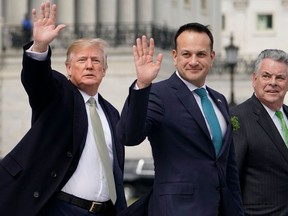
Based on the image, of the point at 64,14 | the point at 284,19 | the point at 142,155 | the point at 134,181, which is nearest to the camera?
the point at 134,181

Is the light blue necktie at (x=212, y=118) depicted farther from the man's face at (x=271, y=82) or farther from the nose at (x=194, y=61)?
the man's face at (x=271, y=82)

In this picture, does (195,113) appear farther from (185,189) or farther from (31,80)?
(31,80)

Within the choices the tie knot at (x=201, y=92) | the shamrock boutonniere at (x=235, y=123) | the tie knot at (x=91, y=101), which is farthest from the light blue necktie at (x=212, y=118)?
the shamrock boutonniere at (x=235, y=123)

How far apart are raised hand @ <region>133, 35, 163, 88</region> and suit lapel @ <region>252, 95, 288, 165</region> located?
225 cm

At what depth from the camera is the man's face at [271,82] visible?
32.5 ft

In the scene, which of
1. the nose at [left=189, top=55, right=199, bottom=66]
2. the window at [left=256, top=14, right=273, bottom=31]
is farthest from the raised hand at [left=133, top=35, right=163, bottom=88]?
the window at [left=256, top=14, right=273, bottom=31]

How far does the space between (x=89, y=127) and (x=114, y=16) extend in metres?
51.8

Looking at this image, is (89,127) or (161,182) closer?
(161,182)

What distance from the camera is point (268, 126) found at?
9984 millimetres

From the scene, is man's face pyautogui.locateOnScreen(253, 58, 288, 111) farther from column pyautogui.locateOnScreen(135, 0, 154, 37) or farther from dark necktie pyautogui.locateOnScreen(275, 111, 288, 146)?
column pyautogui.locateOnScreen(135, 0, 154, 37)

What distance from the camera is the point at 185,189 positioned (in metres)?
8.32

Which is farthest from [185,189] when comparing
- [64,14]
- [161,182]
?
[64,14]

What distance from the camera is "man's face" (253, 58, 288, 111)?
9.91 m

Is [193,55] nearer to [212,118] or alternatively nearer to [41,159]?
[212,118]
